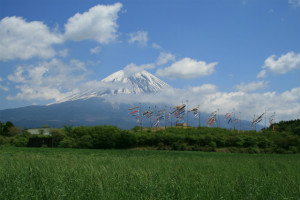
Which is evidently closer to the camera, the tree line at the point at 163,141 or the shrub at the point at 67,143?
the tree line at the point at 163,141

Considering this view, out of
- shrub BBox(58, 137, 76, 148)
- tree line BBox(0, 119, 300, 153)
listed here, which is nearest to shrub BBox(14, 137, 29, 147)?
tree line BBox(0, 119, 300, 153)

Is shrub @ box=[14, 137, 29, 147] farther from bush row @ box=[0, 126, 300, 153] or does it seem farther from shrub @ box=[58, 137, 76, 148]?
shrub @ box=[58, 137, 76, 148]

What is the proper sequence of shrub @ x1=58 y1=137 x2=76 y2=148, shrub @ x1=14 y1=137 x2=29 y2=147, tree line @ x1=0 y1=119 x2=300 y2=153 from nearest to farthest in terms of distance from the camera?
tree line @ x1=0 y1=119 x2=300 y2=153
shrub @ x1=58 y1=137 x2=76 y2=148
shrub @ x1=14 y1=137 x2=29 y2=147

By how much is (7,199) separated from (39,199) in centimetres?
63

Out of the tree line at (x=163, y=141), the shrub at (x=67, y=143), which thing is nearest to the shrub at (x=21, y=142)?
the tree line at (x=163, y=141)

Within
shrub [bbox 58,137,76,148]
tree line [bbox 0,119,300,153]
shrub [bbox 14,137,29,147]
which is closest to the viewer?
tree line [bbox 0,119,300,153]

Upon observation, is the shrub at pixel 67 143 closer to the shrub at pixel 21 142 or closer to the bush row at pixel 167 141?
the bush row at pixel 167 141

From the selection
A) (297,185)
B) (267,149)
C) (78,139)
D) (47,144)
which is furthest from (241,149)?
(297,185)

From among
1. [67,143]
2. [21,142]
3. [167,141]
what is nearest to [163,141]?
[167,141]

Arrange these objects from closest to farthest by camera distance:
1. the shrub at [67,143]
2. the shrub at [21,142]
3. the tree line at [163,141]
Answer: the tree line at [163,141] → the shrub at [67,143] → the shrub at [21,142]

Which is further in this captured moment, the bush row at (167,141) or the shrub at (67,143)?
the shrub at (67,143)

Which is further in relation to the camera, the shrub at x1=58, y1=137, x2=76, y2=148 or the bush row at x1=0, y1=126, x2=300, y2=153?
the shrub at x1=58, y1=137, x2=76, y2=148

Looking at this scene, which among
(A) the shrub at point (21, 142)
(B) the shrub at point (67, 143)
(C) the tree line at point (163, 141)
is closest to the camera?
(C) the tree line at point (163, 141)

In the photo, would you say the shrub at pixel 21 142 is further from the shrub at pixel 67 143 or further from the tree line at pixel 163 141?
the shrub at pixel 67 143
